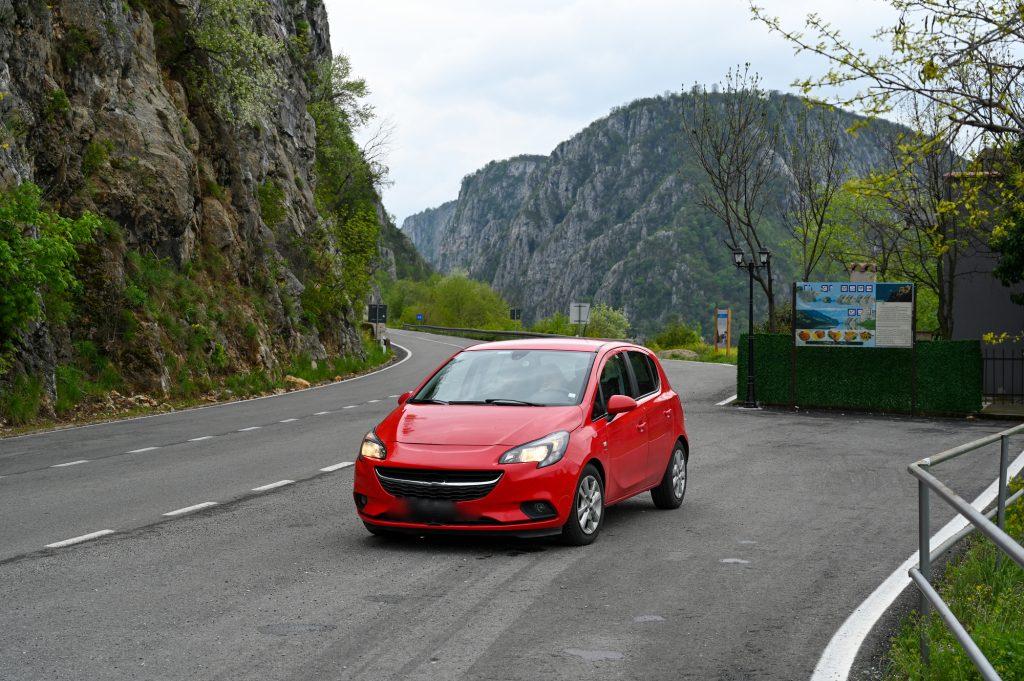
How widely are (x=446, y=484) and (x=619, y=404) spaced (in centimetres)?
178

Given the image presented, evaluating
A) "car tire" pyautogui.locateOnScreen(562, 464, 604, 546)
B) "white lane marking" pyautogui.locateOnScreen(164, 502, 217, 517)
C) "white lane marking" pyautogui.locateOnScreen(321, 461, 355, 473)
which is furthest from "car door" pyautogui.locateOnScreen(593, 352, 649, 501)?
"white lane marking" pyautogui.locateOnScreen(321, 461, 355, 473)

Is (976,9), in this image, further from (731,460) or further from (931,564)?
(731,460)

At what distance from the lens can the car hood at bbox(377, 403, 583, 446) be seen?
831cm

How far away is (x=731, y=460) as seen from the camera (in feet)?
51.4

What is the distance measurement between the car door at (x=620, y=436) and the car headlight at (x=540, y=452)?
1.97 ft

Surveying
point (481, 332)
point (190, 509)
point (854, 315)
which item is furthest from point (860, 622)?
point (481, 332)

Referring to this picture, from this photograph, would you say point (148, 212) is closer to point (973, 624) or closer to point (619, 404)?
point (619, 404)

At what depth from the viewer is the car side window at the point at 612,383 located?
30.3 feet

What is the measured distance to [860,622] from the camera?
20.9ft

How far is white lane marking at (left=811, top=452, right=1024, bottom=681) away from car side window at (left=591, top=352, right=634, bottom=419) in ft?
8.81

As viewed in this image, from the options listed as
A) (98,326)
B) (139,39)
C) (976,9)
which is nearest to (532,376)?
(976,9)

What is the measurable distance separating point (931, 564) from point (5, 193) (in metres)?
17.5

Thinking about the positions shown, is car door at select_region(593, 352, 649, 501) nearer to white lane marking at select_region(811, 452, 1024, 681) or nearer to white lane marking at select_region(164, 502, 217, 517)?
white lane marking at select_region(811, 452, 1024, 681)

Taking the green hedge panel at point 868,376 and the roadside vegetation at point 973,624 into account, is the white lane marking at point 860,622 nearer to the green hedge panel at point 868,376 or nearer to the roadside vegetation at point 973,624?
the roadside vegetation at point 973,624
